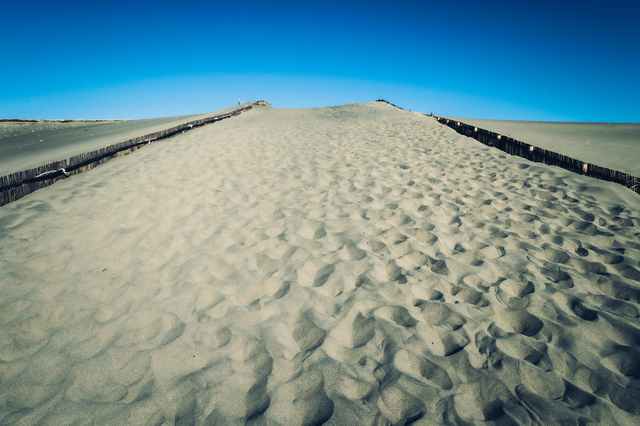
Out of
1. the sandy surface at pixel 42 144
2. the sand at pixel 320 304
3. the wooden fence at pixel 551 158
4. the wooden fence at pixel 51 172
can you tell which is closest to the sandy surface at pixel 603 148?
the wooden fence at pixel 551 158

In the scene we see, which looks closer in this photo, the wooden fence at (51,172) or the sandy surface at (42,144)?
the wooden fence at (51,172)

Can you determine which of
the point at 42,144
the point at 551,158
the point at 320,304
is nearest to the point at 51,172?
the point at 320,304

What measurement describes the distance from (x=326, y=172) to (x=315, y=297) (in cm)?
304

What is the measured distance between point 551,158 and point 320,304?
16.8ft

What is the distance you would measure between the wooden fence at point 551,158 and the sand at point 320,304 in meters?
0.22

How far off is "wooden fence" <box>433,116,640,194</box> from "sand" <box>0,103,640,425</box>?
224 millimetres

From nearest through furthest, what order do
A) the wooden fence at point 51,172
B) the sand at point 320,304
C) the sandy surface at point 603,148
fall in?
the sand at point 320,304 < the wooden fence at point 51,172 < the sandy surface at point 603,148

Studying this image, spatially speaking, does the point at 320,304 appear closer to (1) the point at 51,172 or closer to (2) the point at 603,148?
(1) the point at 51,172

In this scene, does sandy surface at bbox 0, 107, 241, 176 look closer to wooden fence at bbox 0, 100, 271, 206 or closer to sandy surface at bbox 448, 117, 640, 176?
wooden fence at bbox 0, 100, 271, 206

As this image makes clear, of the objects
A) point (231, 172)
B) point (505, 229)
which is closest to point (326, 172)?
point (231, 172)

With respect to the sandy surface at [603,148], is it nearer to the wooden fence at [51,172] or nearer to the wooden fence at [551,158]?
the wooden fence at [551,158]

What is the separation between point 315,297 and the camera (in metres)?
2.20

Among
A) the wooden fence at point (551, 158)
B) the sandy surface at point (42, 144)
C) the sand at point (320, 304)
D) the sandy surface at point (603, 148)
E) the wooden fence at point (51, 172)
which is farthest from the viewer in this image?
the sandy surface at point (42, 144)

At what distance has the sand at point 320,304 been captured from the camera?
149 centimetres
